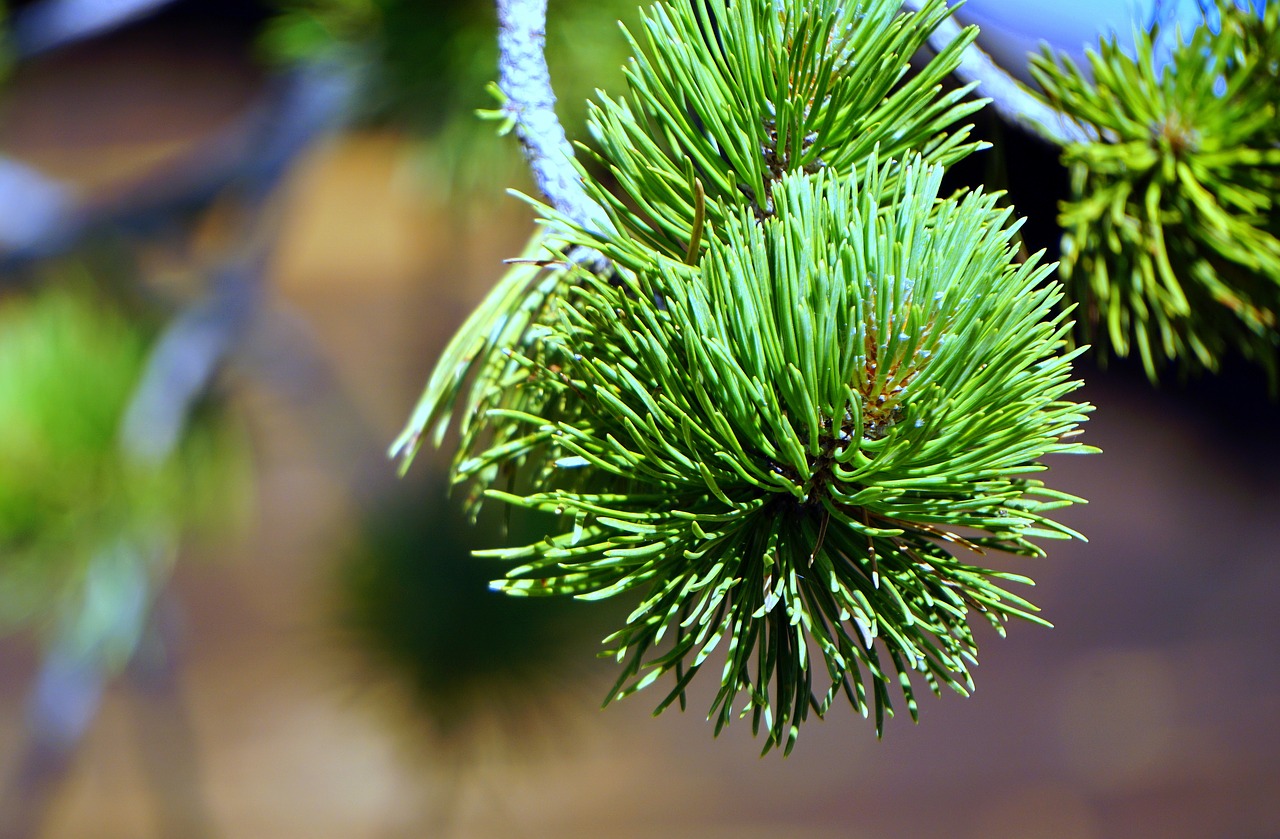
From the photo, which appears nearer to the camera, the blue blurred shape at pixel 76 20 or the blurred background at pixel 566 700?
the blue blurred shape at pixel 76 20

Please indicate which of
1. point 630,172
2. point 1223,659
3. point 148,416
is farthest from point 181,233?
point 1223,659

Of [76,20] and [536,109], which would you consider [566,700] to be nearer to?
[76,20]

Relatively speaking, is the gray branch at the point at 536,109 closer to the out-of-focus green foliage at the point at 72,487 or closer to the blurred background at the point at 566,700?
the out-of-focus green foliage at the point at 72,487

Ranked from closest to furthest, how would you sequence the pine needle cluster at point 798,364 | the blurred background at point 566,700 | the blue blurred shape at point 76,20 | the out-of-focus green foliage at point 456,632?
the pine needle cluster at point 798,364 < the blue blurred shape at point 76,20 < the out-of-focus green foliage at point 456,632 < the blurred background at point 566,700

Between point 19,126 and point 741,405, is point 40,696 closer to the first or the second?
point 741,405

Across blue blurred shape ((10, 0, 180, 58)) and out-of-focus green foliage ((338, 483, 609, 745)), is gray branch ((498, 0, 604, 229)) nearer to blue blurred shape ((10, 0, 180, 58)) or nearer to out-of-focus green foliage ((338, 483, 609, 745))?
blue blurred shape ((10, 0, 180, 58))

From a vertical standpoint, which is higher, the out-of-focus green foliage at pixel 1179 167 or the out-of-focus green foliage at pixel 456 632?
→ the out-of-focus green foliage at pixel 1179 167

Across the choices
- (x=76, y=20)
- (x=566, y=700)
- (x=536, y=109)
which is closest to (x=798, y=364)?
(x=536, y=109)

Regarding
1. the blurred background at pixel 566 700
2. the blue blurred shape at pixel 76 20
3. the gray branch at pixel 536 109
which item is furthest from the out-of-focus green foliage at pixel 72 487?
the gray branch at pixel 536 109
